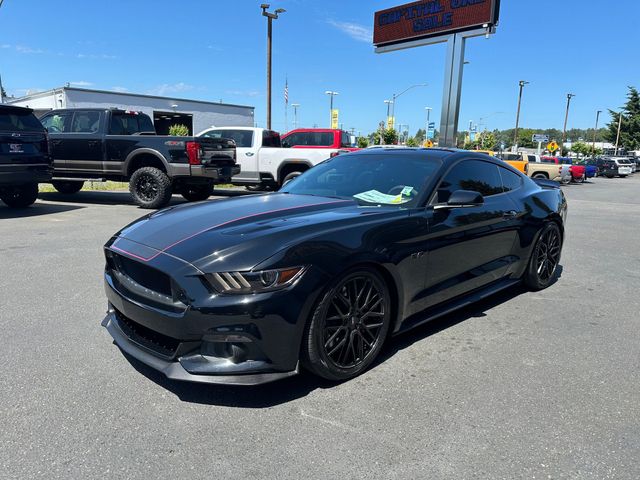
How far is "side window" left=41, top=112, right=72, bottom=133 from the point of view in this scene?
1125cm

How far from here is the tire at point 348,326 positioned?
2.76 metres

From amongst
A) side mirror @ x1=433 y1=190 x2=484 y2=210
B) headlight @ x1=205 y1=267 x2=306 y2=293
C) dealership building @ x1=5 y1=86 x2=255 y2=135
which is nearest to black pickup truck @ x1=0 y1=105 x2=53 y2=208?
headlight @ x1=205 y1=267 x2=306 y2=293

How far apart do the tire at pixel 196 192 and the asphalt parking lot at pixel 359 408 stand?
8.16 m

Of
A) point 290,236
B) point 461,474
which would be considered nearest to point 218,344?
point 290,236

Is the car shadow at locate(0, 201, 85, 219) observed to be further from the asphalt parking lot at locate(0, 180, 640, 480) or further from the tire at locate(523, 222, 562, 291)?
the tire at locate(523, 222, 562, 291)

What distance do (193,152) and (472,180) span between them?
7.49 meters

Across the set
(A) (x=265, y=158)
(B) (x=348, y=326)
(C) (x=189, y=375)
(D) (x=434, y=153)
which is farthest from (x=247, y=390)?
(A) (x=265, y=158)

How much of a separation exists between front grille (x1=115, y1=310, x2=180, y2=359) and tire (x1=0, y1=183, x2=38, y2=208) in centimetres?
879

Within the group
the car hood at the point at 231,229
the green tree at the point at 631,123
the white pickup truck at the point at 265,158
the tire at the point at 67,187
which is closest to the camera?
the car hood at the point at 231,229

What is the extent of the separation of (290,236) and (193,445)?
122cm

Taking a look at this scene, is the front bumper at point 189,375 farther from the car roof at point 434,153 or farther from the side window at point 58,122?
the side window at point 58,122

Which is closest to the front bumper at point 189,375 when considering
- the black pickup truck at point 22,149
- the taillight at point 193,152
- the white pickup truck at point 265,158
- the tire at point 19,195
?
the black pickup truck at point 22,149

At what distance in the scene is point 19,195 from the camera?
10.3 meters

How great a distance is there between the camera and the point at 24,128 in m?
9.12
